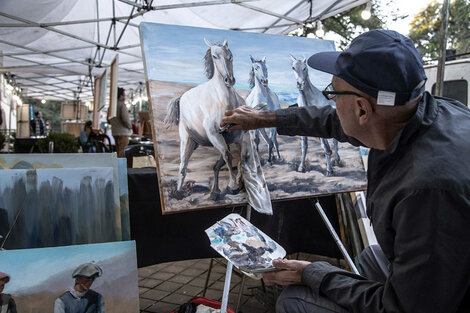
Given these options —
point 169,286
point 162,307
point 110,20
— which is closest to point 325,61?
point 162,307

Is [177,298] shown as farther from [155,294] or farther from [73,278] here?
[73,278]

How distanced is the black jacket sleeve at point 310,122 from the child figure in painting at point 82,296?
1005mm

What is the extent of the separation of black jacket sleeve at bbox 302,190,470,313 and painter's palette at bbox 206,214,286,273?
480 mm

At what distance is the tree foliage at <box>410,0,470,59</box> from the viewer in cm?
1160

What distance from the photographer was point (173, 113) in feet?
5.52

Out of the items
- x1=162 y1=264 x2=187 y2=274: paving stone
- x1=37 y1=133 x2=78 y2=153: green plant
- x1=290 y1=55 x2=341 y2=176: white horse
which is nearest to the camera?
x1=290 y1=55 x2=341 y2=176: white horse

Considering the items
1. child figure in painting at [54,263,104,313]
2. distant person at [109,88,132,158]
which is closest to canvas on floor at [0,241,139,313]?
child figure in painting at [54,263,104,313]

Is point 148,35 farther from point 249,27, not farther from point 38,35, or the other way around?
point 38,35

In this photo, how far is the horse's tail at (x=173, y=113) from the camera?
65.9 inches

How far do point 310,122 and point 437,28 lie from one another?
44.2 ft

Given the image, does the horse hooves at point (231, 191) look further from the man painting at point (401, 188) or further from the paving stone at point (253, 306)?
the paving stone at point (253, 306)

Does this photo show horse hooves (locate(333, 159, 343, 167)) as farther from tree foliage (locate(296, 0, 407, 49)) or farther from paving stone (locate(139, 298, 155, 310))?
tree foliage (locate(296, 0, 407, 49))

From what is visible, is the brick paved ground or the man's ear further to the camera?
the brick paved ground

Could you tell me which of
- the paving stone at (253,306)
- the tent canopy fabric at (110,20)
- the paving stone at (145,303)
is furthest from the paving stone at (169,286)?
the tent canopy fabric at (110,20)
